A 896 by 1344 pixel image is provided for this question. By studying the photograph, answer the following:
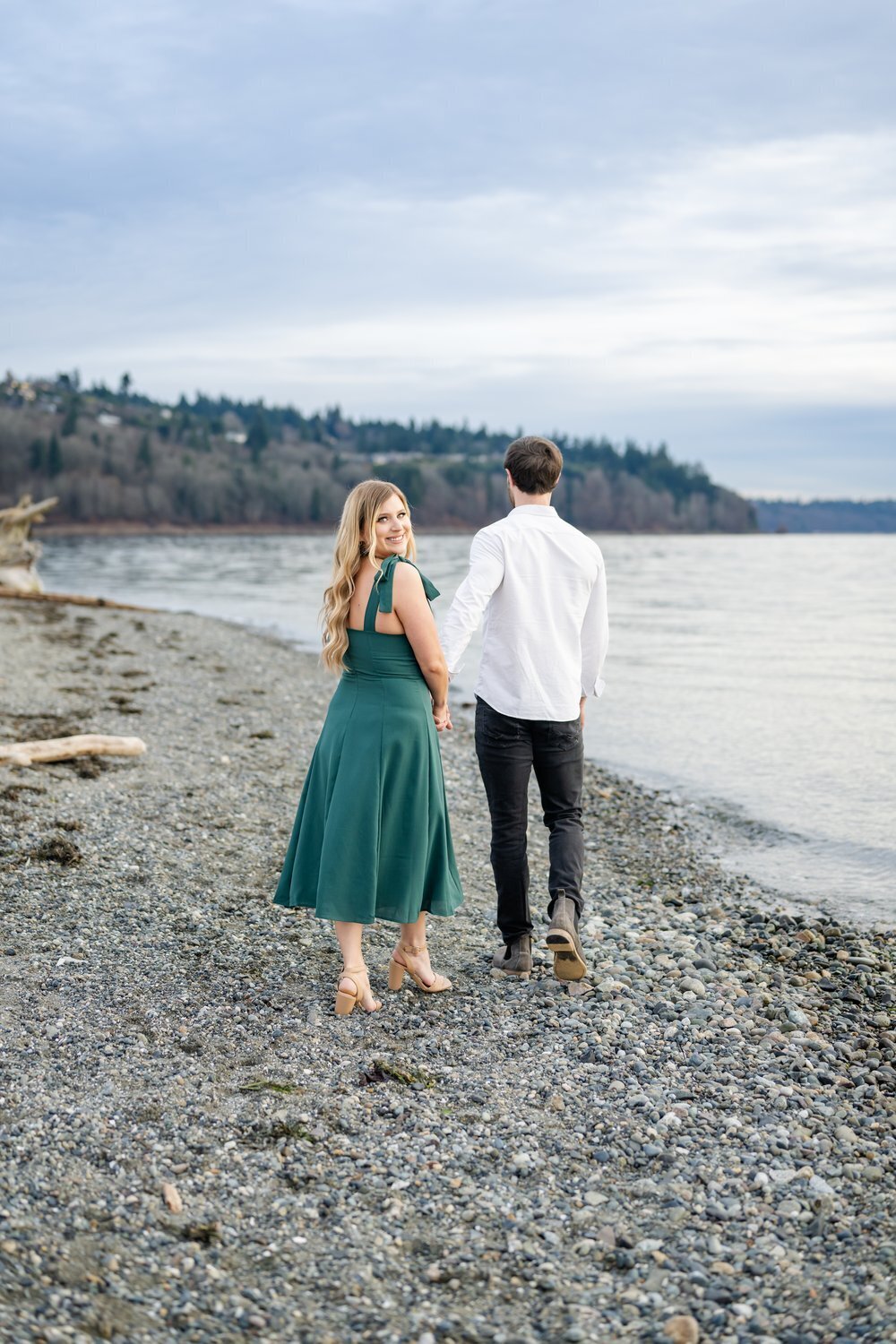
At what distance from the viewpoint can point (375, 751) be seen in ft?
16.2

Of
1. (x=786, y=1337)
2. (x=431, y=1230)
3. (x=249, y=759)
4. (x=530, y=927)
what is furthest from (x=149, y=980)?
(x=249, y=759)

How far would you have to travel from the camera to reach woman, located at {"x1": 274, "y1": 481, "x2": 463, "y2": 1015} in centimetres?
481

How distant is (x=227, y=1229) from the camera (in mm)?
3518

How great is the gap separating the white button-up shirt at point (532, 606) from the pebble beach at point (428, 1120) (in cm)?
159

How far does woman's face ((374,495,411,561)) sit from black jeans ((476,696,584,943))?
1000mm

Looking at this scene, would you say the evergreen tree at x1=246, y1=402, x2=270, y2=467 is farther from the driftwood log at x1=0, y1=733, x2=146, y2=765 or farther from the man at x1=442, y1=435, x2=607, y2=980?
the man at x1=442, y1=435, x2=607, y2=980

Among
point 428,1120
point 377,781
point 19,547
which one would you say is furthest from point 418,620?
point 19,547

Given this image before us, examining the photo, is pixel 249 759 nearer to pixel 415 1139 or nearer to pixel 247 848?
pixel 247 848

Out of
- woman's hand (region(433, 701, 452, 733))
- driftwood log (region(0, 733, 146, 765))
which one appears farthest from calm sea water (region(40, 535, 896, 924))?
driftwood log (region(0, 733, 146, 765))

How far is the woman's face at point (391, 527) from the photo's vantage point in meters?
4.74

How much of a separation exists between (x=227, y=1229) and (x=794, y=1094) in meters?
2.47

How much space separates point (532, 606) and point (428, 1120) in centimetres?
238

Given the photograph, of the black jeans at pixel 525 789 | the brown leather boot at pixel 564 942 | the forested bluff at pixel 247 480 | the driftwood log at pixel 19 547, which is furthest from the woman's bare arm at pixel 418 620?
the forested bluff at pixel 247 480

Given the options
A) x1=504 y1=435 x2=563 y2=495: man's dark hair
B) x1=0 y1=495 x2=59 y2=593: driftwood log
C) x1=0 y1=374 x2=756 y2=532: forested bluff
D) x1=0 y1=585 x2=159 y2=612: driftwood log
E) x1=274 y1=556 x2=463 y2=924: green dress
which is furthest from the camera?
x1=0 y1=374 x2=756 y2=532: forested bluff
